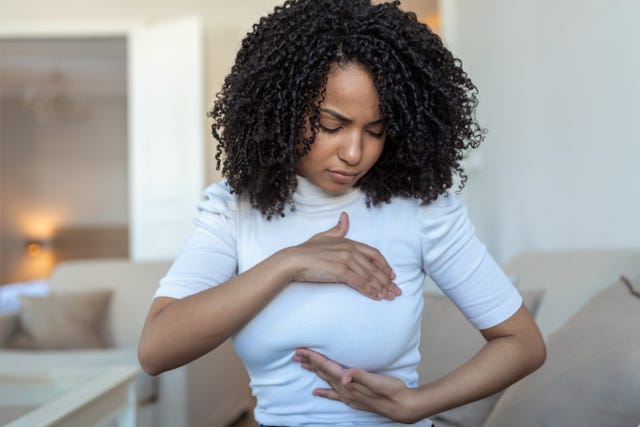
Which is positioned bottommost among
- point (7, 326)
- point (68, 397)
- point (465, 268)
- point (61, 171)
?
Answer: point (7, 326)

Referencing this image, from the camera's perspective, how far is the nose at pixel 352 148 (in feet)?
2.64

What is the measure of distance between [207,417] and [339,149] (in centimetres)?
218

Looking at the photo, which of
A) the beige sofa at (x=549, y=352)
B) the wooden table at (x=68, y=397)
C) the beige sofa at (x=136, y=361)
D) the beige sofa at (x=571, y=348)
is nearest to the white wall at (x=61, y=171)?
the beige sofa at (x=136, y=361)

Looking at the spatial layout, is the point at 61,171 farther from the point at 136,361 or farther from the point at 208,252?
the point at 208,252

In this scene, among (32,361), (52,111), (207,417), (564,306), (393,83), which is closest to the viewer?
(393,83)

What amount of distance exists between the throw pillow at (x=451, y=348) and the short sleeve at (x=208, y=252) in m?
0.73

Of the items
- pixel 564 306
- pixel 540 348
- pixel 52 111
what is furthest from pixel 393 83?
pixel 52 111

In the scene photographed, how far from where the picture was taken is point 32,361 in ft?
8.02

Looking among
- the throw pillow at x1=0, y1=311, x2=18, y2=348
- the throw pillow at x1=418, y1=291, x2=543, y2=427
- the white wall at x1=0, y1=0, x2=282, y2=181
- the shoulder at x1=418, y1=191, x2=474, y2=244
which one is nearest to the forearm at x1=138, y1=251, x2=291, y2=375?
the shoulder at x1=418, y1=191, x2=474, y2=244

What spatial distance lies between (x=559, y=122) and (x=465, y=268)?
4.74ft

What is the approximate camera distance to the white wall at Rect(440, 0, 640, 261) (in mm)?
1693

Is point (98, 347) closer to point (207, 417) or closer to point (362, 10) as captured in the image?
point (207, 417)

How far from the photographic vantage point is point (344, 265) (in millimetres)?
809

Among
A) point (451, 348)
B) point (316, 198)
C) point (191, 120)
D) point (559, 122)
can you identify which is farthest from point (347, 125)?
point (191, 120)
